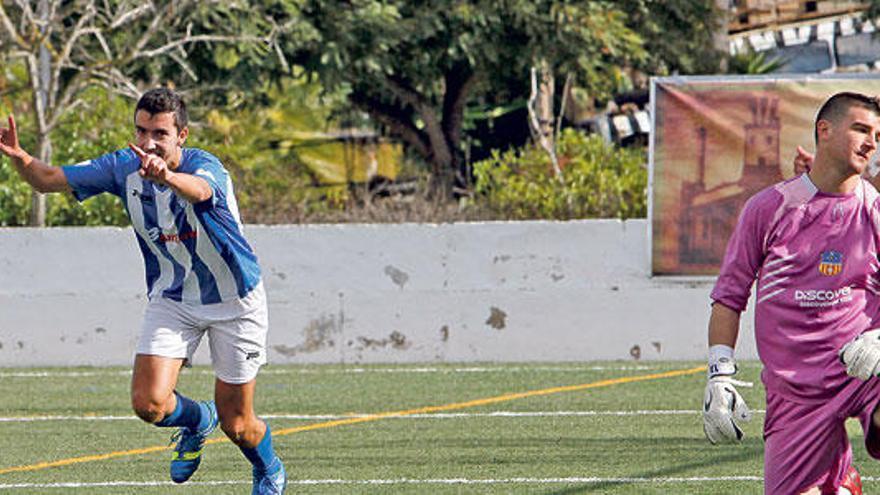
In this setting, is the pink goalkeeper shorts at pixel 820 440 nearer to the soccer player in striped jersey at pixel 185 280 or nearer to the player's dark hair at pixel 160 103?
the soccer player in striped jersey at pixel 185 280

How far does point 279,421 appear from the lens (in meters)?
11.8

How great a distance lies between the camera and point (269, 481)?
8.22m

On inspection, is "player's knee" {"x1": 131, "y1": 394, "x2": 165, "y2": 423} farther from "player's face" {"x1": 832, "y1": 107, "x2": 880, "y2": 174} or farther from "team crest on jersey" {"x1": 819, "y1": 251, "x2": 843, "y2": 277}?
"player's face" {"x1": 832, "y1": 107, "x2": 880, "y2": 174}

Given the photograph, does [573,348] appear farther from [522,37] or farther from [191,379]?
[522,37]

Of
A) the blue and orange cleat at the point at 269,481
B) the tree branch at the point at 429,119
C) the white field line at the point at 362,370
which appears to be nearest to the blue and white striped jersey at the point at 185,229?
the blue and orange cleat at the point at 269,481

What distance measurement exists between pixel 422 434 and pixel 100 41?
978 centimetres

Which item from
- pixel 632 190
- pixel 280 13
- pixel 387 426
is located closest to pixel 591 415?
pixel 387 426

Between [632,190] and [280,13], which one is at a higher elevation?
[280,13]

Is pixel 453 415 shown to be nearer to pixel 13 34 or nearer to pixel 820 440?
pixel 820 440

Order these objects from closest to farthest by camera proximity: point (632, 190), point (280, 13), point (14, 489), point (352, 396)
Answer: point (14, 489)
point (352, 396)
point (632, 190)
point (280, 13)

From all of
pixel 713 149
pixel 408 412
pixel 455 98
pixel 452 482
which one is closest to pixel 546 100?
pixel 455 98

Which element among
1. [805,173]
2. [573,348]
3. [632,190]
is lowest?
[573,348]

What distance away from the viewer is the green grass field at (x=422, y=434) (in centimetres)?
895

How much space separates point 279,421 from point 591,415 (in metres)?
2.05
